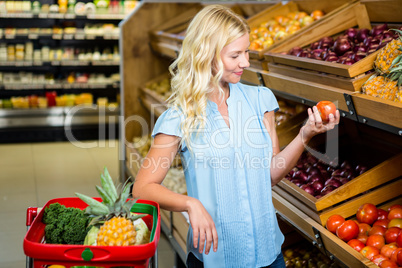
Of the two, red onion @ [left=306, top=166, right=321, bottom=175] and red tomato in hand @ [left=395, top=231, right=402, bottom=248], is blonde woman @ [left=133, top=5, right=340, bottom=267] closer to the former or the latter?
red tomato in hand @ [left=395, top=231, right=402, bottom=248]

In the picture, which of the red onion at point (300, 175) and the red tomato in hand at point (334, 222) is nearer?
the red tomato in hand at point (334, 222)

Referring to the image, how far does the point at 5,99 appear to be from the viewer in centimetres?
784

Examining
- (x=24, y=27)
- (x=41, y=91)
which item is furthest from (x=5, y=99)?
(x=24, y=27)

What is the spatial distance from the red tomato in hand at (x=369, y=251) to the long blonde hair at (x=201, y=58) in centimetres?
93

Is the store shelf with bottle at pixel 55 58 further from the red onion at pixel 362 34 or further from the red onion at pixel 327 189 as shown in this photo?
the red onion at pixel 327 189

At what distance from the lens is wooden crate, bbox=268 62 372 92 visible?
2.27 meters

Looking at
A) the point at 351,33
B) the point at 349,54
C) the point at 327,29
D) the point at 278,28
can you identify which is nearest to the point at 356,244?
the point at 349,54

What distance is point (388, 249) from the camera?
2096 mm

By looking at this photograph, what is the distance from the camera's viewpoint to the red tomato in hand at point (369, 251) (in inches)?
82.8

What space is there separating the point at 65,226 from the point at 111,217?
137 millimetres

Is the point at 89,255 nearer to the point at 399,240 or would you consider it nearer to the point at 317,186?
the point at 399,240

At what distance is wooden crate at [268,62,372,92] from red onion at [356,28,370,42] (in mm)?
439

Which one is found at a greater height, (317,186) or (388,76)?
(388,76)

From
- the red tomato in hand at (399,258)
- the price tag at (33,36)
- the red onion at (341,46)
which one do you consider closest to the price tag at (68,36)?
the price tag at (33,36)
